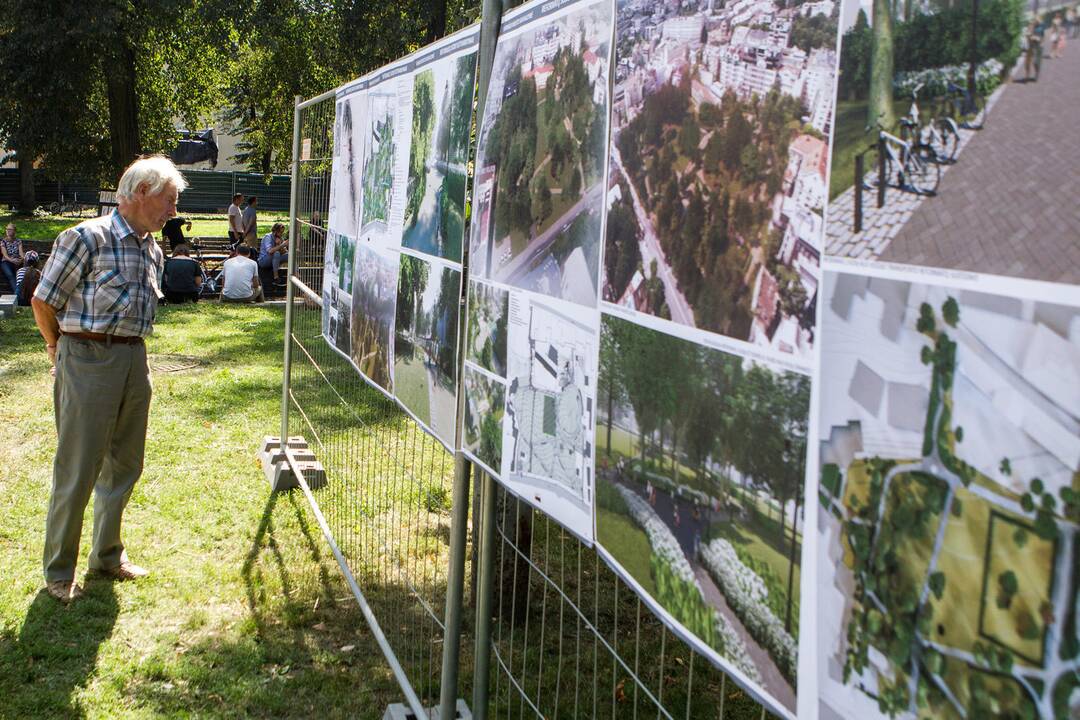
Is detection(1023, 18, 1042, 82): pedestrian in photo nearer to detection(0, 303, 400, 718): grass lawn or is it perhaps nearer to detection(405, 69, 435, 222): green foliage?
detection(405, 69, 435, 222): green foliage

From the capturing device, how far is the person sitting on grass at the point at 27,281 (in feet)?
48.6

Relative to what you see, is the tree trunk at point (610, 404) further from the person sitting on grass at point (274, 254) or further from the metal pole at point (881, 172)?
the person sitting on grass at point (274, 254)

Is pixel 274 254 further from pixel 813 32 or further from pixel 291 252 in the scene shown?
pixel 813 32

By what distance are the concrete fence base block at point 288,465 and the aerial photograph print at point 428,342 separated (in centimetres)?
321

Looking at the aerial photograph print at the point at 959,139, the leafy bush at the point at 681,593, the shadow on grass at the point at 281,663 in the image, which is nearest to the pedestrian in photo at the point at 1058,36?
the aerial photograph print at the point at 959,139

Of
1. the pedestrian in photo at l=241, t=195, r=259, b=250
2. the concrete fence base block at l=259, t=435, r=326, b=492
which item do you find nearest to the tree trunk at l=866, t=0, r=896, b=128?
the concrete fence base block at l=259, t=435, r=326, b=492

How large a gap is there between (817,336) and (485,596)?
1863 mm

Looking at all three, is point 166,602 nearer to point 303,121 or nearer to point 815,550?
point 303,121

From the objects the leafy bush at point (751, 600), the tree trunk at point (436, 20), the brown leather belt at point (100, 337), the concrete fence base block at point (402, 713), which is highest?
the tree trunk at point (436, 20)

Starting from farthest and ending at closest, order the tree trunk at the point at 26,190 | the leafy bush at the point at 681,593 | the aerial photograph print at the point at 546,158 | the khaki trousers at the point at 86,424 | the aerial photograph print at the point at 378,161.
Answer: the tree trunk at the point at 26,190 → the khaki trousers at the point at 86,424 → the aerial photograph print at the point at 378,161 → the aerial photograph print at the point at 546,158 → the leafy bush at the point at 681,593

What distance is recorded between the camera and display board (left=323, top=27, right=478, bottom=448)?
298 cm

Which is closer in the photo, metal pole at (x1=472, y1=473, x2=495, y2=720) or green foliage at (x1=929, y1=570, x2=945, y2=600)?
green foliage at (x1=929, y1=570, x2=945, y2=600)

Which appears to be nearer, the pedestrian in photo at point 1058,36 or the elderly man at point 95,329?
the pedestrian in photo at point 1058,36

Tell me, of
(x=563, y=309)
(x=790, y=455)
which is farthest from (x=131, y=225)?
(x=790, y=455)
